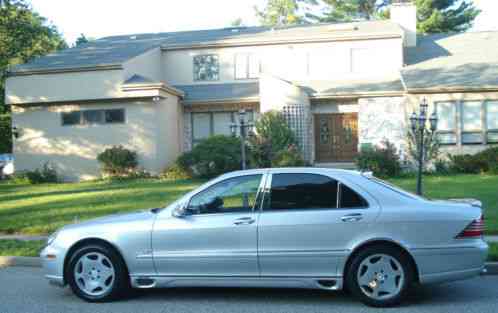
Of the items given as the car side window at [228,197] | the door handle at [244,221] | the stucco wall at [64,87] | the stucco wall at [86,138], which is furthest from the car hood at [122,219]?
the stucco wall at [64,87]

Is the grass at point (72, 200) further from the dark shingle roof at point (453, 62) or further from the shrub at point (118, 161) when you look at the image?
the dark shingle roof at point (453, 62)

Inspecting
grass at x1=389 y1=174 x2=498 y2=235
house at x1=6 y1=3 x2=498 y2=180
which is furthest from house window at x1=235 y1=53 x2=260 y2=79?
grass at x1=389 y1=174 x2=498 y2=235

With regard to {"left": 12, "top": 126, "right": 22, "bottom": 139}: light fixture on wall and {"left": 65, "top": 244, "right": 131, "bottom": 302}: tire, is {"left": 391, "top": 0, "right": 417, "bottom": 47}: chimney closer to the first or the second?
{"left": 12, "top": 126, "right": 22, "bottom": 139}: light fixture on wall

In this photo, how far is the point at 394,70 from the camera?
24.9 metres

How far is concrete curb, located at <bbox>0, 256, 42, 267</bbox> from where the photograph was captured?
9.91 meters

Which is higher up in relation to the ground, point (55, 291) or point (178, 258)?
point (178, 258)

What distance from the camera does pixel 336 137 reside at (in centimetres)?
2461

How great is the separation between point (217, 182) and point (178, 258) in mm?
982

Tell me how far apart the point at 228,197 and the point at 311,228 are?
1.07m

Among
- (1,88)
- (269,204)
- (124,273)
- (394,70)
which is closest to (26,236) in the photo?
(124,273)

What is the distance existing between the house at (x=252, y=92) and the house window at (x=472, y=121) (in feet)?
0.12

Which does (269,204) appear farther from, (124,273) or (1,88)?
(1,88)

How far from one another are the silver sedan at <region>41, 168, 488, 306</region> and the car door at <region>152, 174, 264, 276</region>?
0.01 meters

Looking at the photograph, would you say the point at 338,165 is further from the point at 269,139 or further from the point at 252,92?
the point at 252,92
